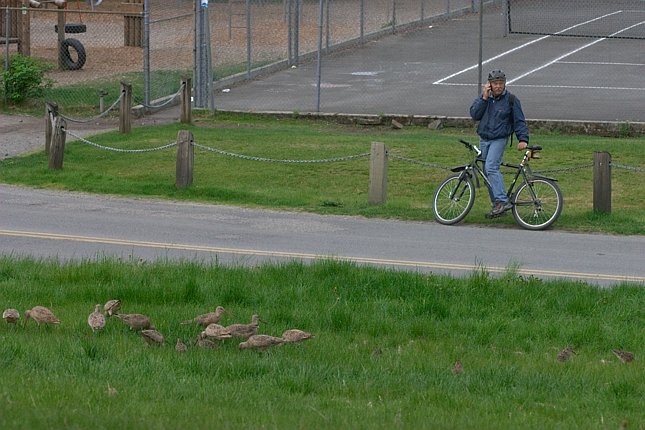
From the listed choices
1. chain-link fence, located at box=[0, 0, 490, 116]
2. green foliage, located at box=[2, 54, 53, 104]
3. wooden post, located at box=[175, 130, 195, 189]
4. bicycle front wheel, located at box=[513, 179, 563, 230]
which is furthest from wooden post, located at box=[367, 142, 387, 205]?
green foliage, located at box=[2, 54, 53, 104]

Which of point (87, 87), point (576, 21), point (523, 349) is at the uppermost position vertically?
point (576, 21)

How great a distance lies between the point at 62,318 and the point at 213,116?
55.5 ft

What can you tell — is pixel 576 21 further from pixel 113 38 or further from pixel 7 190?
pixel 7 190

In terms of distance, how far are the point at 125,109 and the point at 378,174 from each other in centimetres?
758

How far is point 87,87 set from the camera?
27.3 meters

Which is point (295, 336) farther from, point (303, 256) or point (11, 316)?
point (303, 256)

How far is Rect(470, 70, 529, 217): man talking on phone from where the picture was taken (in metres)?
14.5

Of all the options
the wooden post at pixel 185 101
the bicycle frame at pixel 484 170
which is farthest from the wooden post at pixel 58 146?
the bicycle frame at pixel 484 170

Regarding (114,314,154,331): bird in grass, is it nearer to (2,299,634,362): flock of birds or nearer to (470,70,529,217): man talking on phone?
(2,299,634,362): flock of birds

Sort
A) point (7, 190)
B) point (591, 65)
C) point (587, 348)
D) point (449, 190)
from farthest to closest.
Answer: point (591, 65), point (7, 190), point (449, 190), point (587, 348)

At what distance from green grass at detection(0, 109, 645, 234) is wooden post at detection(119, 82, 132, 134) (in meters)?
0.22

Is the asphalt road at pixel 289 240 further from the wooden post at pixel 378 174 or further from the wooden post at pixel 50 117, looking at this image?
the wooden post at pixel 50 117

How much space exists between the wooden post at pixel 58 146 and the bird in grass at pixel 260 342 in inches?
466

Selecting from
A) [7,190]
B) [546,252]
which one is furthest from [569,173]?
[7,190]
